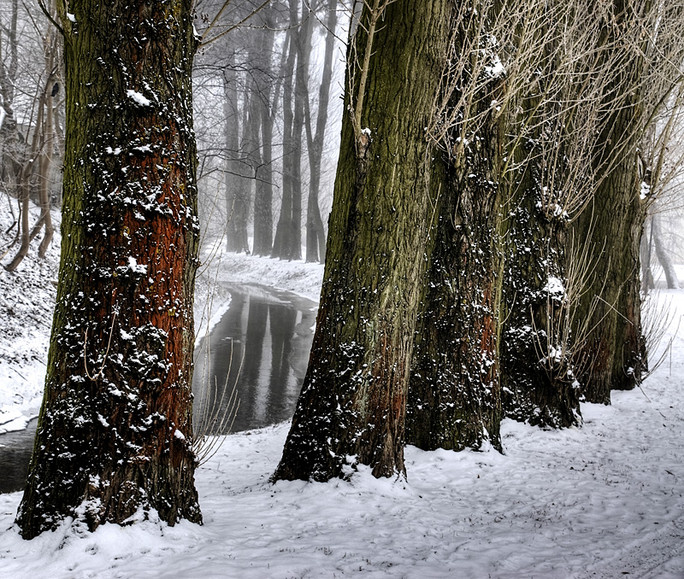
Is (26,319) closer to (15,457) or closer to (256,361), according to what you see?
(256,361)

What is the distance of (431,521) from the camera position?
415cm

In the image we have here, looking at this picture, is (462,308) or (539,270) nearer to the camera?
(462,308)

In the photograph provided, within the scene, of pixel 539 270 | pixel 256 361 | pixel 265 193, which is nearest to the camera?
pixel 539 270

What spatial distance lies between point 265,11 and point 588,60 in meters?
17.9

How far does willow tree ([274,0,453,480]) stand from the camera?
14.9ft

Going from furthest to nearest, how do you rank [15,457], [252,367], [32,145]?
[32,145] < [252,367] < [15,457]

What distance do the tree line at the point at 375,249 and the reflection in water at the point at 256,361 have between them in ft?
2.75

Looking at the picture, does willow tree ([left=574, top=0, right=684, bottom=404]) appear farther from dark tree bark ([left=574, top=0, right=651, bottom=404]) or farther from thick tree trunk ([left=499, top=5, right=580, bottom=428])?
thick tree trunk ([left=499, top=5, right=580, bottom=428])

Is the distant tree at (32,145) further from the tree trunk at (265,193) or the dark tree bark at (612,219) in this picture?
the tree trunk at (265,193)

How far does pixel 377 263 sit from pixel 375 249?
0.36 ft

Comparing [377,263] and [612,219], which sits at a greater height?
[612,219]

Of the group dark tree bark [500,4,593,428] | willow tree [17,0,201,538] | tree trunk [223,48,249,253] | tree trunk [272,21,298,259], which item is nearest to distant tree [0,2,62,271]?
willow tree [17,0,201,538]

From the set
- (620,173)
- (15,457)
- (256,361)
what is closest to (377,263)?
(15,457)

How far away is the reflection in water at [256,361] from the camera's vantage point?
27.1ft
